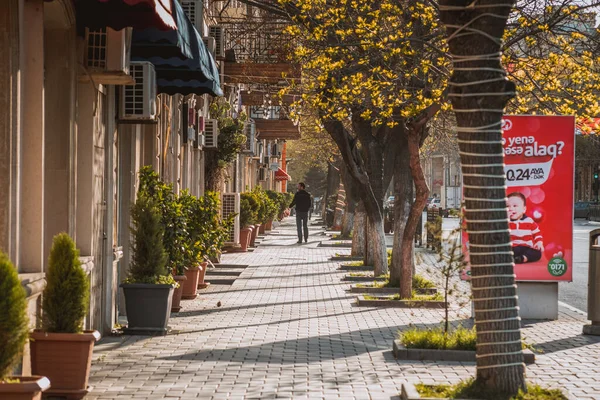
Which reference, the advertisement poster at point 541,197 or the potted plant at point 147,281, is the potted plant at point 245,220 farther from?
the potted plant at point 147,281

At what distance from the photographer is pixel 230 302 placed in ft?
58.6

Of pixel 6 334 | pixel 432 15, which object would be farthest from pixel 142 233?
pixel 6 334

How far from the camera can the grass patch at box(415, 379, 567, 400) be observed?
8.01 meters

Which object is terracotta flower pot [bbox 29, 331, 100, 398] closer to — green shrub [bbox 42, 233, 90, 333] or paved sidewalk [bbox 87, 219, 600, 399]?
green shrub [bbox 42, 233, 90, 333]

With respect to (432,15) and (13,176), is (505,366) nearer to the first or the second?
(13,176)

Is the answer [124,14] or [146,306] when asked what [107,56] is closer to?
A: [124,14]

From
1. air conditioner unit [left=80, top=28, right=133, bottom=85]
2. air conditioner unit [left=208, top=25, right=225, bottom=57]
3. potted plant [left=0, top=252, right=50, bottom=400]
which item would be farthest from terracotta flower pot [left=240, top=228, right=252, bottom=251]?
potted plant [left=0, top=252, right=50, bottom=400]

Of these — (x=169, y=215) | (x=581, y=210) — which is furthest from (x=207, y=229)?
(x=581, y=210)

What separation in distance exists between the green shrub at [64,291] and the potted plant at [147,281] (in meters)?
4.94

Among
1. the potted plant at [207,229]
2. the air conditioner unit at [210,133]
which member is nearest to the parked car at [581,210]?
the air conditioner unit at [210,133]

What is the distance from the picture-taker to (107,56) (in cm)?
1177

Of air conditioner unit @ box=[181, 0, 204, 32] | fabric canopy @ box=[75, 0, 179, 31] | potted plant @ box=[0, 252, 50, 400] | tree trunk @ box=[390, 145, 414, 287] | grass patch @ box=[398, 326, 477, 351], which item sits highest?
air conditioner unit @ box=[181, 0, 204, 32]

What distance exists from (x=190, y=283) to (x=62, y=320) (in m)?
10.2

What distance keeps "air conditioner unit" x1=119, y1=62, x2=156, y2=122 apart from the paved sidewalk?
2497 mm
